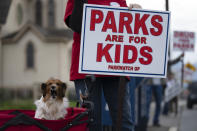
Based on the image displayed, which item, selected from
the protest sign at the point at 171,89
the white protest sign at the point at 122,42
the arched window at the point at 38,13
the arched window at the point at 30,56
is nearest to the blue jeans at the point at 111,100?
the white protest sign at the point at 122,42

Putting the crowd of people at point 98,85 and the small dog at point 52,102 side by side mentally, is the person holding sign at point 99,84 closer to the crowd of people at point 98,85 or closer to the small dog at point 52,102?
the crowd of people at point 98,85

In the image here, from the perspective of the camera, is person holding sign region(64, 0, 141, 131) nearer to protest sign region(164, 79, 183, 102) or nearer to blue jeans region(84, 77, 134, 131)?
blue jeans region(84, 77, 134, 131)

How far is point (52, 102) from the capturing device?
160 inches

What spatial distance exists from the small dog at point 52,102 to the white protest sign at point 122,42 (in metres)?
0.41

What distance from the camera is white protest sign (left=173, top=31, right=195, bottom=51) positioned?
1494cm

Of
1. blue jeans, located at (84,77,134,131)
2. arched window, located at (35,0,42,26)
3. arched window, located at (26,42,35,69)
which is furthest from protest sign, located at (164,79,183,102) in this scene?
arched window, located at (35,0,42,26)

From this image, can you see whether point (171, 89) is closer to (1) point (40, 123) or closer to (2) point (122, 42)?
(2) point (122, 42)

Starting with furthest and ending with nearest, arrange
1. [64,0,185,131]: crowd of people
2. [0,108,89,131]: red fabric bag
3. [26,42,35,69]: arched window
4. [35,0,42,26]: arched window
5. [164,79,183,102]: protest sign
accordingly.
Answer: [35,0,42,26]: arched window < [26,42,35,69]: arched window < [164,79,183,102]: protest sign < [64,0,185,131]: crowd of people < [0,108,89,131]: red fabric bag

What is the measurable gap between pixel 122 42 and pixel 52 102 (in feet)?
2.76

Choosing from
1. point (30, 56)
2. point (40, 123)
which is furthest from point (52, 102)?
point (30, 56)

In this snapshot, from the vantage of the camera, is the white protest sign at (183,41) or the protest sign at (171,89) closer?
the white protest sign at (183,41)

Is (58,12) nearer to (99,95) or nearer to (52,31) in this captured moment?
(52,31)

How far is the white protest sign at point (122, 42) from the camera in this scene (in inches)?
155

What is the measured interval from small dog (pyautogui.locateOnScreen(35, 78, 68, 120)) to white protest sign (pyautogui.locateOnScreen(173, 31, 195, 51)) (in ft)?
36.2
